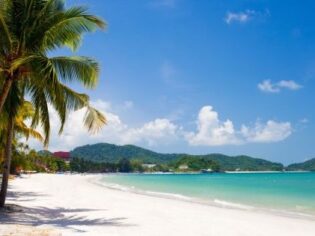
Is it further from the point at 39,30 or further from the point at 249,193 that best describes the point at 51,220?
the point at 249,193

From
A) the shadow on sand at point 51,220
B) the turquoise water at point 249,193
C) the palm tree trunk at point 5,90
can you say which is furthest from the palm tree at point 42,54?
the turquoise water at point 249,193

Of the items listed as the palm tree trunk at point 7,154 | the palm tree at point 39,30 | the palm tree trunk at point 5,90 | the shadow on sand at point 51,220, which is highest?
the palm tree at point 39,30

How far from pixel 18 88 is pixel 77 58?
195cm

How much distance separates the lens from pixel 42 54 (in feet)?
35.9

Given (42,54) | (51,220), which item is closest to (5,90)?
(42,54)

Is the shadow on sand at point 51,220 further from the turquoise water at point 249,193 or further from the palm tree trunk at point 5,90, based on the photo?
the turquoise water at point 249,193

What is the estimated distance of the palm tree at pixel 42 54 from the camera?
10.5 m

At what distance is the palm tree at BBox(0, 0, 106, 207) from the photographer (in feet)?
34.3

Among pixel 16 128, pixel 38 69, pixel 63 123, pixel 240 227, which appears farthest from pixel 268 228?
pixel 16 128

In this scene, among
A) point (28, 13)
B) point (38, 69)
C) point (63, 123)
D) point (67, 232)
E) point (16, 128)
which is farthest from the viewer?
point (16, 128)

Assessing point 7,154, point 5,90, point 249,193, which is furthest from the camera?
point 249,193

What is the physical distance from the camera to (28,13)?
1080 cm

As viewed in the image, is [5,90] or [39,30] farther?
[39,30]

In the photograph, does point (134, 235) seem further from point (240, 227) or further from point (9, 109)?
point (9, 109)
